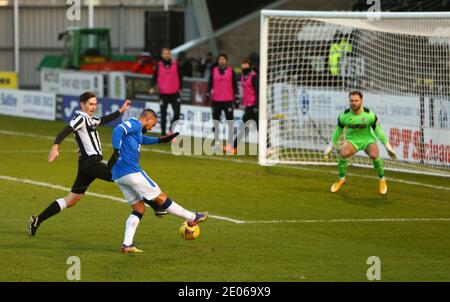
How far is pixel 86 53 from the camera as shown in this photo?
47969 millimetres

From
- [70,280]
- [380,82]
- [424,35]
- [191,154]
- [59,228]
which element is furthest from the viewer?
[191,154]

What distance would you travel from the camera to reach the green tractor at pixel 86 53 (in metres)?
47.0

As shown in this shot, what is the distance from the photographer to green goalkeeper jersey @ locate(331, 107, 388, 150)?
18.9 metres

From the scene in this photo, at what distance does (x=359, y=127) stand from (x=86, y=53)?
3032cm

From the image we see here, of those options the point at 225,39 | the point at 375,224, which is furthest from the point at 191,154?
the point at 225,39

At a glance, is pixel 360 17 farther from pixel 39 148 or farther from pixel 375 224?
pixel 39 148

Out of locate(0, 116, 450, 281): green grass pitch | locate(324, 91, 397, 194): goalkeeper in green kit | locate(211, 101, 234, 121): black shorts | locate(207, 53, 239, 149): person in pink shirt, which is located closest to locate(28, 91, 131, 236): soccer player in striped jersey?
locate(0, 116, 450, 281): green grass pitch

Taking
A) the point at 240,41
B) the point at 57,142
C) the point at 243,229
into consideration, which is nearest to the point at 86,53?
the point at 240,41

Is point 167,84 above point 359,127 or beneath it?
above

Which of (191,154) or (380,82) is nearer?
(380,82)

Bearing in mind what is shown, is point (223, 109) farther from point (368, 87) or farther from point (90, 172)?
point (90, 172)

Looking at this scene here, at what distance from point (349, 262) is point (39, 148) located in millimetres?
14875

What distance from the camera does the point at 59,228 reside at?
15469mm

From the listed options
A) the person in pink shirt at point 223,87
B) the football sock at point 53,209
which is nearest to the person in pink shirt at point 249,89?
the person in pink shirt at point 223,87
